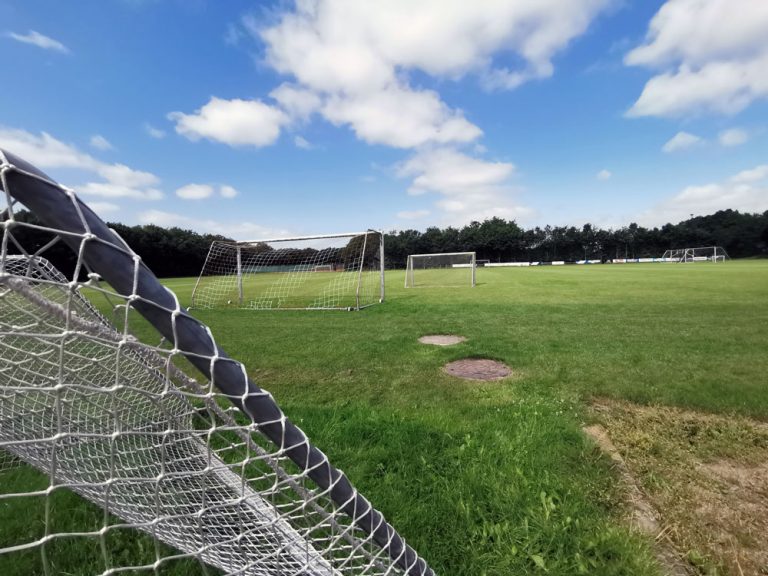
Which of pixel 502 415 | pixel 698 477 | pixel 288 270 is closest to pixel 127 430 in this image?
pixel 502 415

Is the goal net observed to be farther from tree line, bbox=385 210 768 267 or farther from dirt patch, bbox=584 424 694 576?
tree line, bbox=385 210 768 267

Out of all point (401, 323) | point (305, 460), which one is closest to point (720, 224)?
point (401, 323)

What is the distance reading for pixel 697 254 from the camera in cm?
7375

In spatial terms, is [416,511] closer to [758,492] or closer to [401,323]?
[758,492]

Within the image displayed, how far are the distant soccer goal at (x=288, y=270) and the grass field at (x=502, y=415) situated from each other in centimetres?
504

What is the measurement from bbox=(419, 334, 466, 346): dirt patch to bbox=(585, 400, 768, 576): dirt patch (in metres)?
2.78

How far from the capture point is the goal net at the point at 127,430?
76cm

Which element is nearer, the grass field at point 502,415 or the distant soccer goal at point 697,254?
the grass field at point 502,415

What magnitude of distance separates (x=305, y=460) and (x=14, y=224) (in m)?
0.84

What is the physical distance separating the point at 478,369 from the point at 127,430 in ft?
12.5

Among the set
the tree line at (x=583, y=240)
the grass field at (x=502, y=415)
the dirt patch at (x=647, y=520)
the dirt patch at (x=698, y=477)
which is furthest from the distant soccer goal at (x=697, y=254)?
the dirt patch at (x=647, y=520)

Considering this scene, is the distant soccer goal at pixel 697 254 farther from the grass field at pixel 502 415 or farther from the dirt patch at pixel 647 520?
the dirt patch at pixel 647 520

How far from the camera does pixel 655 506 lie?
2018 millimetres

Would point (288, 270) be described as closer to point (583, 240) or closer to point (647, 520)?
point (647, 520)
